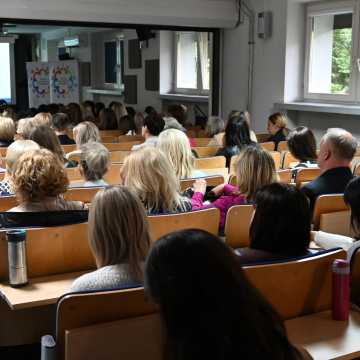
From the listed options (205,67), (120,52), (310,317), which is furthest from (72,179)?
(120,52)

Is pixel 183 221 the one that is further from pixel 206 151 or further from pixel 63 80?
pixel 63 80

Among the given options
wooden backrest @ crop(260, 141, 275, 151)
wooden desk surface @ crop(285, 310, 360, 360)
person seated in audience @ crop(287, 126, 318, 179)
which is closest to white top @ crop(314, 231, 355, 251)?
wooden desk surface @ crop(285, 310, 360, 360)

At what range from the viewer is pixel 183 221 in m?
3.04

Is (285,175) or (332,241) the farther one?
(285,175)

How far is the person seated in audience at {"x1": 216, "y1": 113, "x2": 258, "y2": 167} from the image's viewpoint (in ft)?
17.9

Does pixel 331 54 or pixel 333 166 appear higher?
pixel 331 54

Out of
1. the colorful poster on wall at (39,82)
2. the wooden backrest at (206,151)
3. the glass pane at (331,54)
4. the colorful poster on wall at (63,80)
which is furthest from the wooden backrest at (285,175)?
the colorful poster on wall at (39,82)

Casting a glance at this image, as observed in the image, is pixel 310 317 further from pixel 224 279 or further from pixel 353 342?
pixel 224 279

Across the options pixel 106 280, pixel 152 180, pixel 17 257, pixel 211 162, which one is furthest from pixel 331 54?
pixel 106 280

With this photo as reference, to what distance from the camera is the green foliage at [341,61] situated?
24.9 ft

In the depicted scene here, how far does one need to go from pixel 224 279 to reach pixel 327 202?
2309mm

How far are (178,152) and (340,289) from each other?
7.62ft

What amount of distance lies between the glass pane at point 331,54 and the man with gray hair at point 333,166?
4.08 meters

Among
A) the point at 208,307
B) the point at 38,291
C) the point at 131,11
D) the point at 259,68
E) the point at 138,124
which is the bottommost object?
the point at 38,291
